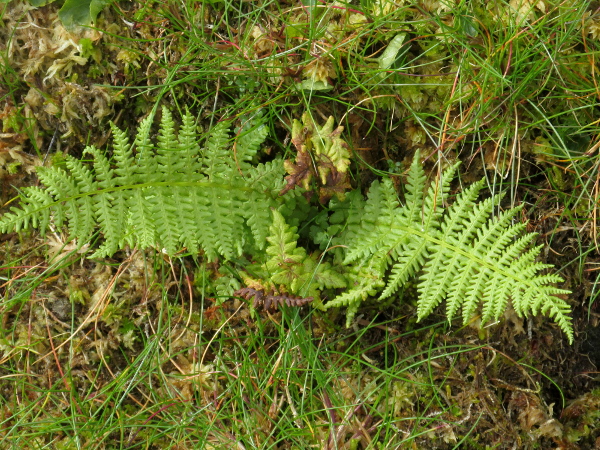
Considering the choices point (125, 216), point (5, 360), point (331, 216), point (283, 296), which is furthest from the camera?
point (5, 360)

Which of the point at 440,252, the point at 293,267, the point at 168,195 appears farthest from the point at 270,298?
the point at 440,252

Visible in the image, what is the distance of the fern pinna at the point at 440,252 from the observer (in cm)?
287

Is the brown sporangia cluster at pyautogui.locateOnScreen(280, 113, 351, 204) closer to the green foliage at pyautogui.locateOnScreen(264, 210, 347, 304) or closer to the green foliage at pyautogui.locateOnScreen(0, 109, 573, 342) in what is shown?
the green foliage at pyautogui.locateOnScreen(0, 109, 573, 342)

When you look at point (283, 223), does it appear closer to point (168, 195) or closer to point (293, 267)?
point (293, 267)

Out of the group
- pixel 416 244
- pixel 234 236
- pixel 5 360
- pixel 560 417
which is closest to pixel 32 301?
pixel 5 360

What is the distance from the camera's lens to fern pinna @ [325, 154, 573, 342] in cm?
287

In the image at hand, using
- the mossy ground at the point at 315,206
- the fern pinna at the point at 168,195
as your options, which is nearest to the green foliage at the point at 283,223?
the fern pinna at the point at 168,195

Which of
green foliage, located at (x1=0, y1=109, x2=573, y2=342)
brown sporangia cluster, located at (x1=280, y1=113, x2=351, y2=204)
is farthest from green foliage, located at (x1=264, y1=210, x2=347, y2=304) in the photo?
brown sporangia cluster, located at (x1=280, y1=113, x2=351, y2=204)

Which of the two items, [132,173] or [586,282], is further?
[586,282]

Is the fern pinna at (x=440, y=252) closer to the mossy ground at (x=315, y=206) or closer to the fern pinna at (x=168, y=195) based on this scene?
the mossy ground at (x=315, y=206)

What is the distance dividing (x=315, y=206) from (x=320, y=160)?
1.35 ft

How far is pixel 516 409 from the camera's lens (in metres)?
3.39

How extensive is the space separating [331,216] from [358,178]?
0.98 feet

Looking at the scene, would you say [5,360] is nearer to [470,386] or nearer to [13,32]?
[13,32]
